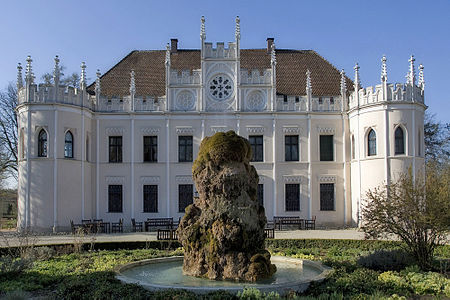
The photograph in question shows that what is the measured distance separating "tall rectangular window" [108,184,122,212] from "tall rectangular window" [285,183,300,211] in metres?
10.7

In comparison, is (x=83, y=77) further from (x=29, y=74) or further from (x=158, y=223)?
(x=158, y=223)

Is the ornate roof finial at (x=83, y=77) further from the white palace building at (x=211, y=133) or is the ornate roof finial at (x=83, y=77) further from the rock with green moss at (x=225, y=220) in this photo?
the rock with green moss at (x=225, y=220)

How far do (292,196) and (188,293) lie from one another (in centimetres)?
2165

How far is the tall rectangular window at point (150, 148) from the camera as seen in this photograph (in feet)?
99.0

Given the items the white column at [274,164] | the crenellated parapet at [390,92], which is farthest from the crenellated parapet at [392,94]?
the white column at [274,164]

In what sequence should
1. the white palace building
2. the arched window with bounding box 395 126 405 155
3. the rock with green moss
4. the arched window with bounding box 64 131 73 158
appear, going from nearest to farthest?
1. the rock with green moss
2. the arched window with bounding box 395 126 405 155
3. the arched window with bounding box 64 131 73 158
4. the white palace building

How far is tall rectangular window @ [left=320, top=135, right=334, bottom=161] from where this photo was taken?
30156 mm

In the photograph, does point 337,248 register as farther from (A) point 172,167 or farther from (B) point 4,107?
(B) point 4,107

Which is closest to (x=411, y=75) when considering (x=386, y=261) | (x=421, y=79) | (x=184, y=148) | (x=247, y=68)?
(x=421, y=79)

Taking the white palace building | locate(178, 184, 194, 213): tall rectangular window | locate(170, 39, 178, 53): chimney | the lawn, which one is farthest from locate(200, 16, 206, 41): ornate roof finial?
the lawn

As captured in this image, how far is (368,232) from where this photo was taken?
13.5m

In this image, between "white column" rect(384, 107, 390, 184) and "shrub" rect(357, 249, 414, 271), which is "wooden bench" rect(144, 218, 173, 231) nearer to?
"white column" rect(384, 107, 390, 184)

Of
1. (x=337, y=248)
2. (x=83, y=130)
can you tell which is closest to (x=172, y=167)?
(x=83, y=130)

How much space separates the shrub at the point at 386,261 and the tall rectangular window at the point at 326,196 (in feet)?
55.0
